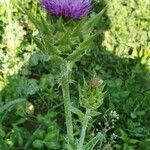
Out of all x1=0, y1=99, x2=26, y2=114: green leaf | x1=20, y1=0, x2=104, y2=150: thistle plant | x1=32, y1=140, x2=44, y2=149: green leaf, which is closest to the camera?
x1=20, y1=0, x2=104, y2=150: thistle plant

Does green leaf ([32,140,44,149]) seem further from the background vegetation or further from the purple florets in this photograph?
the purple florets

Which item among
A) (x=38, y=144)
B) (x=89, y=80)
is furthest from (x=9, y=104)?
(x=89, y=80)

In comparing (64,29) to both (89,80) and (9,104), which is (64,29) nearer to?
(89,80)

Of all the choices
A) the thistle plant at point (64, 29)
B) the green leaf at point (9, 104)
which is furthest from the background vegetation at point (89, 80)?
the thistle plant at point (64, 29)

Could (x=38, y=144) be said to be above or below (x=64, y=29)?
below

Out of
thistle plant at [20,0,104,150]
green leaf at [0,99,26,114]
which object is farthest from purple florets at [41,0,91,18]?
green leaf at [0,99,26,114]

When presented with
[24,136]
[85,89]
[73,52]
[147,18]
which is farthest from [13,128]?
[147,18]

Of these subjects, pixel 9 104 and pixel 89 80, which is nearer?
pixel 89 80

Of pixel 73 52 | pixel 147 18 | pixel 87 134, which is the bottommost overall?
pixel 87 134

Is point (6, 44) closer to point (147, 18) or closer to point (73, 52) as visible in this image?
point (147, 18)
